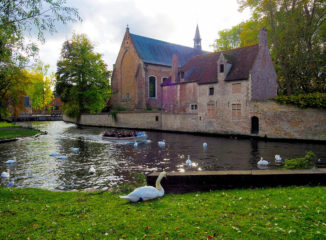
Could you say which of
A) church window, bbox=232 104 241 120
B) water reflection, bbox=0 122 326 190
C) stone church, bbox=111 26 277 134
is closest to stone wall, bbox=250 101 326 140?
stone church, bbox=111 26 277 134

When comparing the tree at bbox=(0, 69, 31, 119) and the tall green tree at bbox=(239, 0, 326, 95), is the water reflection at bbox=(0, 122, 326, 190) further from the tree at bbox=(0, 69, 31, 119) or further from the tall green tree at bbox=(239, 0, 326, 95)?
the tree at bbox=(0, 69, 31, 119)

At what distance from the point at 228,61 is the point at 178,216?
90.7 feet

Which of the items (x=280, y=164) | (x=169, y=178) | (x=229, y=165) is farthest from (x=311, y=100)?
(x=169, y=178)

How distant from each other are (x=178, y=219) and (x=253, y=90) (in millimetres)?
25008

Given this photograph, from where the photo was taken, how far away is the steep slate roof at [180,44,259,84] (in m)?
28.3

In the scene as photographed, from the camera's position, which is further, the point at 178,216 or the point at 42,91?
the point at 42,91

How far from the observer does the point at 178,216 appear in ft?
16.7

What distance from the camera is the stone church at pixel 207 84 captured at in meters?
27.7

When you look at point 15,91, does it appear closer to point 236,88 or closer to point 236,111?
point 236,88

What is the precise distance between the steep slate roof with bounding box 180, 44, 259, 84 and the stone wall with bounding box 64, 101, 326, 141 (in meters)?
4.36

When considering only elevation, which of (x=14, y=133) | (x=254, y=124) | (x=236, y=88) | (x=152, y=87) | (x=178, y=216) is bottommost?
(x=178, y=216)

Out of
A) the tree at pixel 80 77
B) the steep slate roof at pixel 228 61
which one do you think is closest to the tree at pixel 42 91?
→ the tree at pixel 80 77

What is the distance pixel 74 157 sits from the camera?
16.3 metres

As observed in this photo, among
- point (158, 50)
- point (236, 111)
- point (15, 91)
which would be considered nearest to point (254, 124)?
point (236, 111)
